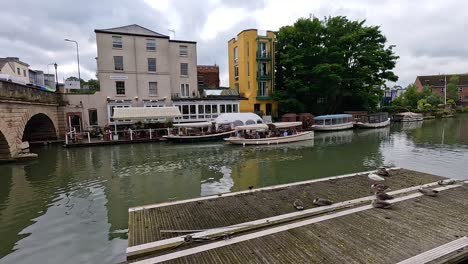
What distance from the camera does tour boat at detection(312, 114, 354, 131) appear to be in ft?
120

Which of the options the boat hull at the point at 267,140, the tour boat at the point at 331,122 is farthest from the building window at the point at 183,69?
the tour boat at the point at 331,122

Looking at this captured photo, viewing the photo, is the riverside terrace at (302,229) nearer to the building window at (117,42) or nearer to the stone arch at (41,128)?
the stone arch at (41,128)

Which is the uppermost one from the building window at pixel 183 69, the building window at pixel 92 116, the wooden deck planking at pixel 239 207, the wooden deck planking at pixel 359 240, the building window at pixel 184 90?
the building window at pixel 183 69

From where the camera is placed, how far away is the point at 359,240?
5.96 metres

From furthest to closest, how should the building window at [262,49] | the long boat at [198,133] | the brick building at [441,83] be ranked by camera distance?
the brick building at [441,83] < the building window at [262,49] < the long boat at [198,133]

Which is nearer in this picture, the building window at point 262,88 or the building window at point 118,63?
the building window at point 118,63

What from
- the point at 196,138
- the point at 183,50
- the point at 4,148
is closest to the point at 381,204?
the point at 196,138

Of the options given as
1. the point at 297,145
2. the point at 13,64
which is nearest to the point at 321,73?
the point at 297,145

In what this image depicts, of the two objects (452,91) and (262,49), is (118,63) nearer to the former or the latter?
(262,49)

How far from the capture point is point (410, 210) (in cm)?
759

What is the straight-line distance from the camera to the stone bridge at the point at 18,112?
17.8m

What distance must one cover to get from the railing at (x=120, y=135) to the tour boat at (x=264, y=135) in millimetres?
8895

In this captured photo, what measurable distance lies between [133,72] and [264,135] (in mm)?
18843

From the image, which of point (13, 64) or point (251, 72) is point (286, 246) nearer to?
point (251, 72)
